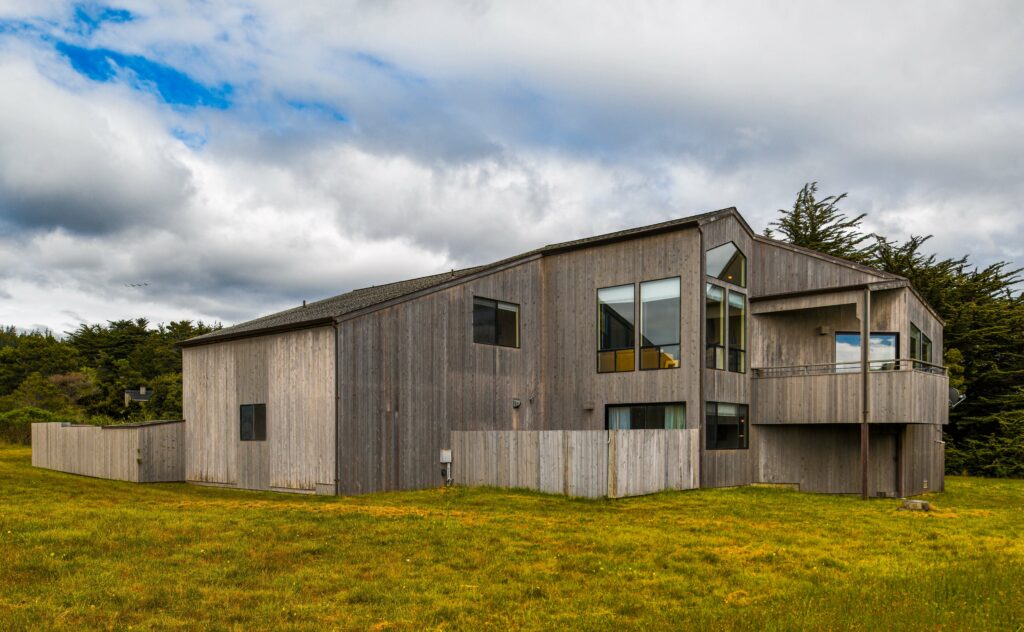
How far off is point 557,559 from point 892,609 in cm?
388

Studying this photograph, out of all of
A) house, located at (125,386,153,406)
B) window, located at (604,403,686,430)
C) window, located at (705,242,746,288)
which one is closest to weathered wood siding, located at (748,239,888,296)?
window, located at (705,242,746,288)

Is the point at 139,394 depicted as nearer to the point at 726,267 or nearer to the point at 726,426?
the point at 726,426

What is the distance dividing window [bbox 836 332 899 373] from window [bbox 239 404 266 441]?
50.8 ft

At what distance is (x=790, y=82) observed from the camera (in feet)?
57.2

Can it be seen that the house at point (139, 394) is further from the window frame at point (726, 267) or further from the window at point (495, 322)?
the window frame at point (726, 267)

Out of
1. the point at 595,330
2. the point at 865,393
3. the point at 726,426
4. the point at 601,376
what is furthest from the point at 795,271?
the point at 601,376

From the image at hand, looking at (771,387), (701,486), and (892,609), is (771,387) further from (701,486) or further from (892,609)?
(892,609)

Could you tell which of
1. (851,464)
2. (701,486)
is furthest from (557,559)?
(851,464)

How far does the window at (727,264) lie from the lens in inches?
793

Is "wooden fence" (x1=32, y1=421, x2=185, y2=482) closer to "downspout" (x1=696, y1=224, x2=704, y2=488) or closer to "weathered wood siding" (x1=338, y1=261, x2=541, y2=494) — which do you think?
"weathered wood siding" (x1=338, y1=261, x2=541, y2=494)

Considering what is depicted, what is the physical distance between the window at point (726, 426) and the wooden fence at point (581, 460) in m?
0.92

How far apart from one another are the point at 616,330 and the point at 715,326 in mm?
2635

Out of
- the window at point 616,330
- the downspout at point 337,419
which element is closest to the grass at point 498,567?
the downspout at point 337,419

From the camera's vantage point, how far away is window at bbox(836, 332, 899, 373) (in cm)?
2112
